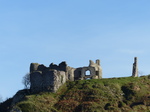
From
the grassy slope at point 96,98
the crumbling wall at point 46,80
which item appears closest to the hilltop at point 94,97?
the grassy slope at point 96,98

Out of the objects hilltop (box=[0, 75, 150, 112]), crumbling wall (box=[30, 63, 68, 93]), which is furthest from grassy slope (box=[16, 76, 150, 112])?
crumbling wall (box=[30, 63, 68, 93])

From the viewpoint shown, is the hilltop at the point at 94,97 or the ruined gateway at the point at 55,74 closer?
the hilltop at the point at 94,97

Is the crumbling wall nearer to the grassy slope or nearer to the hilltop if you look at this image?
the hilltop

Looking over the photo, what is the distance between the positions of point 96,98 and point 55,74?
13.0m

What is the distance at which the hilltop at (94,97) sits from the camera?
4316 inches

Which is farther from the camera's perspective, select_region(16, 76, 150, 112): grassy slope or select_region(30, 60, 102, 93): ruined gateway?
select_region(30, 60, 102, 93): ruined gateway

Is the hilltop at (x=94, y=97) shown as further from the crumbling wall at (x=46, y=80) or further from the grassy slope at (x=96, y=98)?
the crumbling wall at (x=46, y=80)

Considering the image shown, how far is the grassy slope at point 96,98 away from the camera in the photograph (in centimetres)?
10969

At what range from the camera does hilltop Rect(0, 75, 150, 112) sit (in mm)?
109625

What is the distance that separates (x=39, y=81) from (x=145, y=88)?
27617 millimetres

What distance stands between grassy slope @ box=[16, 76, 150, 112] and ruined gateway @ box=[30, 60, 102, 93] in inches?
99.6

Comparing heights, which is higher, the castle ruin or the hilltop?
the castle ruin

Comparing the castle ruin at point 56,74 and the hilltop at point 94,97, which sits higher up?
the castle ruin at point 56,74

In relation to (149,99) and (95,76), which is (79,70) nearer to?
(95,76)
